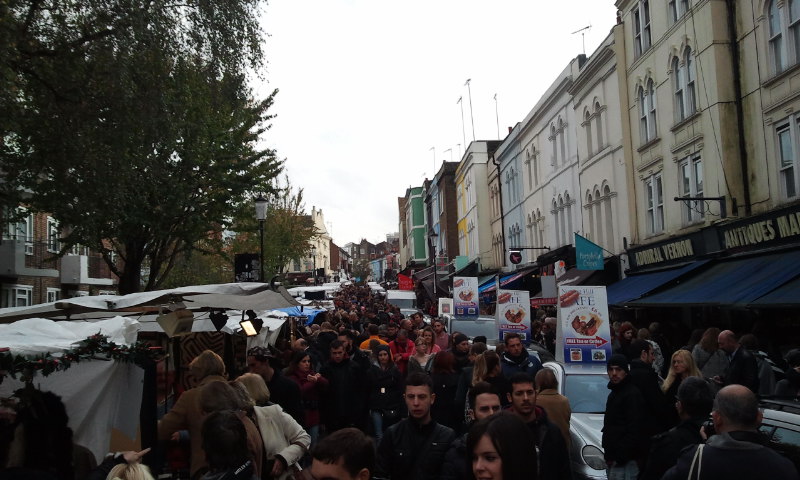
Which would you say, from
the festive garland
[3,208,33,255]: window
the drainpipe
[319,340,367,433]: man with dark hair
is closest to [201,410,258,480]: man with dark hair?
the festive garland

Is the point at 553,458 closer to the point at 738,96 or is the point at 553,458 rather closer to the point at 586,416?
the point at 586,416

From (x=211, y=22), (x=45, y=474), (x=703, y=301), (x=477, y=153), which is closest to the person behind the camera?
(x=45, y=474)

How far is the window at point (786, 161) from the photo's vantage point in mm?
17578

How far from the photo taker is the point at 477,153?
53438 millimetres

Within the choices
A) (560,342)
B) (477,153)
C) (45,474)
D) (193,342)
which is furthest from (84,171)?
(477,153)

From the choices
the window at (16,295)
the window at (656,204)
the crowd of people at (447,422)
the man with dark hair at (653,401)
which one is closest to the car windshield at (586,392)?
the crowd of people at (447,422)

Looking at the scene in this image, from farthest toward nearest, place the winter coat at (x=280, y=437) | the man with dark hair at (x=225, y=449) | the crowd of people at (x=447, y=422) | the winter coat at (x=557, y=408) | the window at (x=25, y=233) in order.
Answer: the window at (x=25, y=233) → the winter coat at (x=557, y=408) → the winter coat at (x=280, y=437) → the man with dark hair at (x=225, y=449) → the crowd of people at (x=447, y=422)

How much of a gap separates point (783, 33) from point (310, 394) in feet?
43.9

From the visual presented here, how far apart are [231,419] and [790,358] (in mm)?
7006

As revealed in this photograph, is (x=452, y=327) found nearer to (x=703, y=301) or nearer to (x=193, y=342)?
(x=703, y=301)

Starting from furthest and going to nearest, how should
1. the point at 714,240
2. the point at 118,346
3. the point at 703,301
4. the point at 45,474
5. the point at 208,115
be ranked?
the point at 208,115, the point at 714,240, the point at 703,301, the point at 118,346, the point at 45,474

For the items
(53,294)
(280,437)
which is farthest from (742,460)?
(53,294)

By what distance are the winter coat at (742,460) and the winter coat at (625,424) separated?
297 cm

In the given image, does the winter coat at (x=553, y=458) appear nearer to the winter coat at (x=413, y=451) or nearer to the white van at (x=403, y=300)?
the winter coat at (x=413, y=451)
